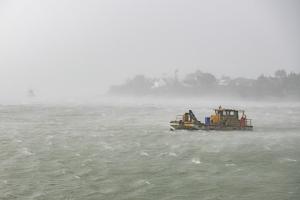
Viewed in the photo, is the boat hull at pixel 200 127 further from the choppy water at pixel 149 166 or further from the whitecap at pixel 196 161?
the whitecap at pixel 196 161

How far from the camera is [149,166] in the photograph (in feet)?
114

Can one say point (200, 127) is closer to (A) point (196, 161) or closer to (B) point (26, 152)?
(A) point (196, 161)

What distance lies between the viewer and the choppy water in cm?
2770

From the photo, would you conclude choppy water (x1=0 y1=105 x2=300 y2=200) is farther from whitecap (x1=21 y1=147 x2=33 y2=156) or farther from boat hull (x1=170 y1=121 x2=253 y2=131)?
boat hull (x1=170 y1=121 x2=253 y2=131)

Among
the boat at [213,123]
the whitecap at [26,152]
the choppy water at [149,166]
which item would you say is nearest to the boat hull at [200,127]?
the boat at [213,123]

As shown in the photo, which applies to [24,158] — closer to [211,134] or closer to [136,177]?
[136,177]

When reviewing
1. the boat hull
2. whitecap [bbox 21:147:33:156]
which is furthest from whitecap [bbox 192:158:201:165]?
the boat hull

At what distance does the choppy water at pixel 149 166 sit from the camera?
27.7 metres

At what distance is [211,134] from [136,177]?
91.8 ft

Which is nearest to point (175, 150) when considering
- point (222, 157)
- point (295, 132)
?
point (222, 157)

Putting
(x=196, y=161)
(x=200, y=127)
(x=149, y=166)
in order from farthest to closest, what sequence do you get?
(x=200, y=127)
(x=196, y=161)
(x=149, y=166)

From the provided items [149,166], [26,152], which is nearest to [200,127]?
[26,152]

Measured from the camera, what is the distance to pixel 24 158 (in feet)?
126

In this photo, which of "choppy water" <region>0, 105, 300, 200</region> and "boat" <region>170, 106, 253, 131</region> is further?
"boat" <region>170, 106, 253, 131</region>
